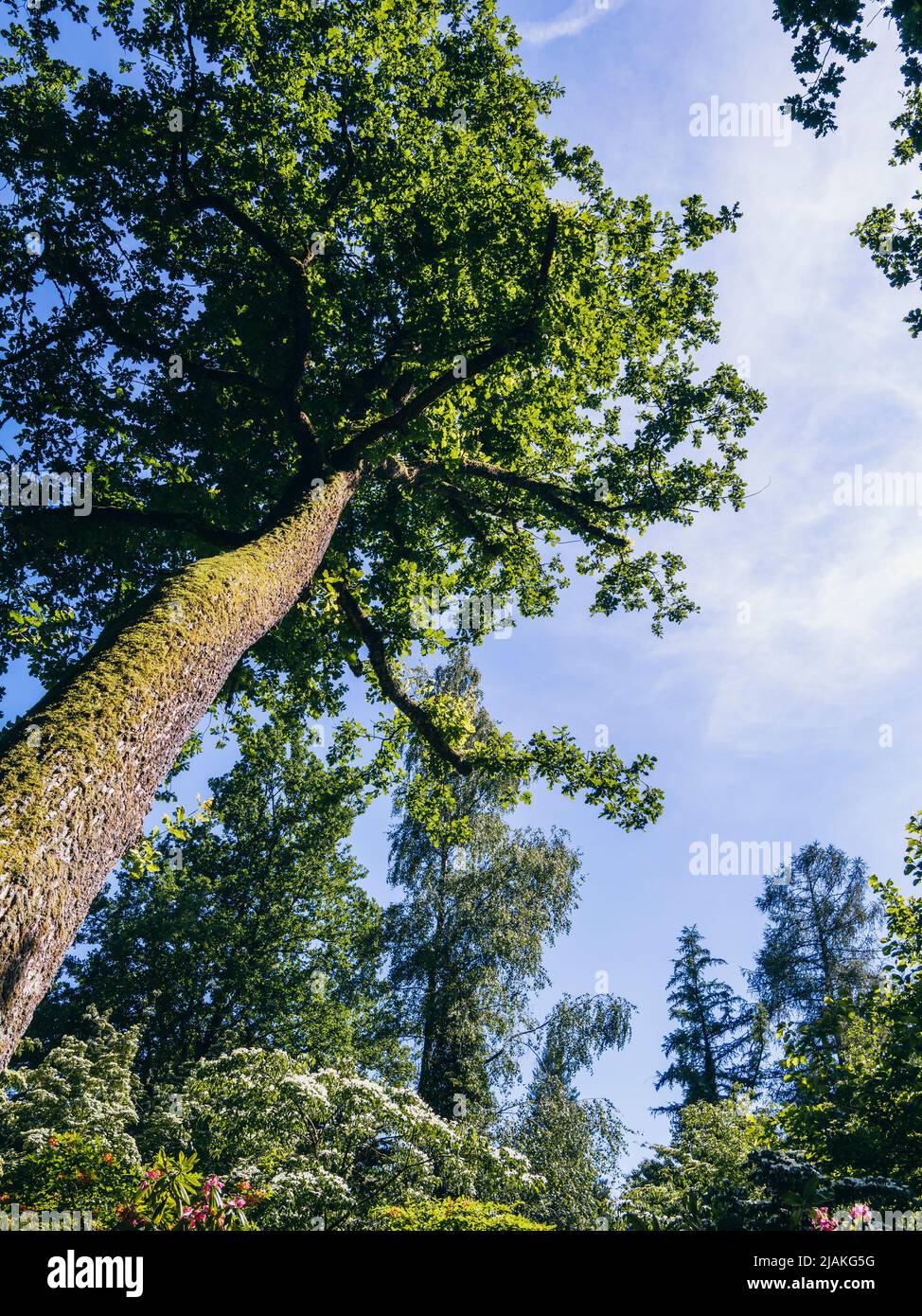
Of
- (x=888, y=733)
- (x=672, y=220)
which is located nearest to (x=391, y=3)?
(x=672, y=220)

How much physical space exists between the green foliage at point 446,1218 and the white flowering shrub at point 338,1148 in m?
0.34

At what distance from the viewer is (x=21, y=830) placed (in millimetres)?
2791

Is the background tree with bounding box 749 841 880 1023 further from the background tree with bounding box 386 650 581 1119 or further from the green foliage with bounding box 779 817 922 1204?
the green foliage with bounding box 779 817 922 1204

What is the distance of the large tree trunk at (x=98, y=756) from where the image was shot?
2.69 m

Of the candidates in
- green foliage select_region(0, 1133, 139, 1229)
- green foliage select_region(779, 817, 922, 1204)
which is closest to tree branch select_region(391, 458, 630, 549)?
green foliage select_region(779, 817, 922, 1204)

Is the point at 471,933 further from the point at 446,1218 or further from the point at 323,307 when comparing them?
the point at 323,307

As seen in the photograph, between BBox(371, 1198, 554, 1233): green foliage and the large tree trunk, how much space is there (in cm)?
617

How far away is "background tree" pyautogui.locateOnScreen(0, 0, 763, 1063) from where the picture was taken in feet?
25.1

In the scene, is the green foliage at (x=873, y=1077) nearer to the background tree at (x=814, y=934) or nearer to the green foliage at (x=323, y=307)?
the green foliage at (x=323, y=307)

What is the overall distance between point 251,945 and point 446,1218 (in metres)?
13.8

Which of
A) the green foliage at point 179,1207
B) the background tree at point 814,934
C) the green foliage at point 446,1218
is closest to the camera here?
the green foliage at point 179,1207

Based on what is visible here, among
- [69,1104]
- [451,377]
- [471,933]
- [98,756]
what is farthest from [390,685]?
[471,933]

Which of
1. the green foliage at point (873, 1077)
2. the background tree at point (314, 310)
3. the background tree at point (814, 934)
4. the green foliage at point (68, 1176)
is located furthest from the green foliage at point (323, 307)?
the background tree at point (814, 934)

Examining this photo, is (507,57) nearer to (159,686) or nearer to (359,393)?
(359,393)
